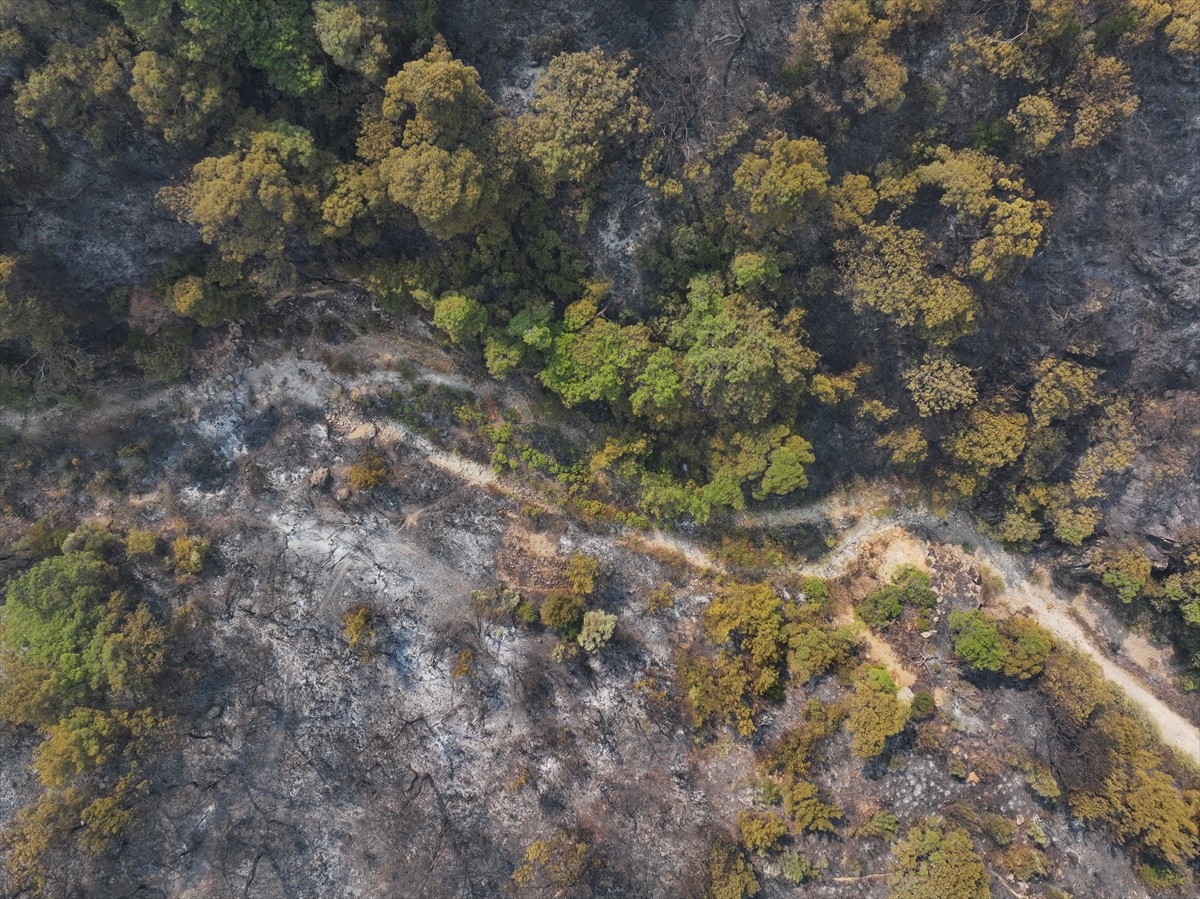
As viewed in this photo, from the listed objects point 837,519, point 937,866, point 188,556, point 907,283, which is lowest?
point 937,866

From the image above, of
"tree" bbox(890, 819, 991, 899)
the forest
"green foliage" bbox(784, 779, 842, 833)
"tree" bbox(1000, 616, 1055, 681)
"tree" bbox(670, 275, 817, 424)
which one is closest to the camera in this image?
the forest

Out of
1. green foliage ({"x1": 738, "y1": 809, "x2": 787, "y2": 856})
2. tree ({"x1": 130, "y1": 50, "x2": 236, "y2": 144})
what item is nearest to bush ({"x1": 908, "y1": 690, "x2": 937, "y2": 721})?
green foliage ({"x1": 738, "y1": 809, "x2": 787, "y2": 856})

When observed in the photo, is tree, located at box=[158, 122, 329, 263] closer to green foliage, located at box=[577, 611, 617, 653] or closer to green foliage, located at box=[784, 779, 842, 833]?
green foliage, located at box=[577, 611, 617, 653]

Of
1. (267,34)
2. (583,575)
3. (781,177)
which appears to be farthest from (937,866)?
(267,34)

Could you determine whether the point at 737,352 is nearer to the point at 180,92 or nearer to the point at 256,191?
the point at 256,191

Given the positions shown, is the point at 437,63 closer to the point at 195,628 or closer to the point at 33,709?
the point at 195,628

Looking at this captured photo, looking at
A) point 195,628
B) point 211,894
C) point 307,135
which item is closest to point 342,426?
point 195,628
